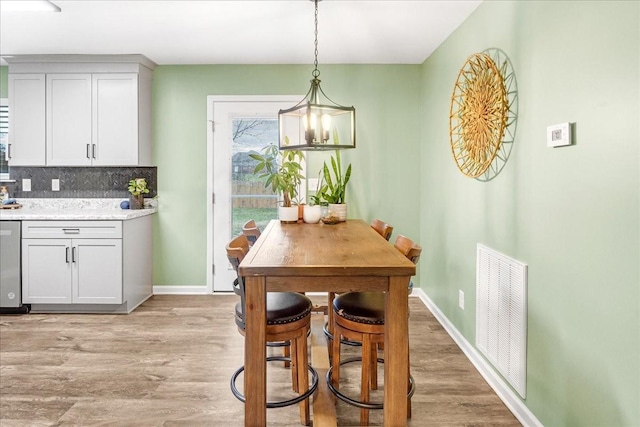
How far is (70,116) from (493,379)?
433cm

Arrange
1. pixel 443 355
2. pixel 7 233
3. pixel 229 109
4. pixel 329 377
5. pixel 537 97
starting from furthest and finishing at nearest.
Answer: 1. pixel 229 109
2. pixel 7 233
3. pixel 443 355
4. pixel 329 377
5. pixel 537 97

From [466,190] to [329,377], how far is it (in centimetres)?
170

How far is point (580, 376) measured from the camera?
1.78 m

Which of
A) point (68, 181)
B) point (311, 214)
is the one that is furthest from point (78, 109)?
point (311, 214)

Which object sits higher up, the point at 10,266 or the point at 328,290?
the point at 328,290

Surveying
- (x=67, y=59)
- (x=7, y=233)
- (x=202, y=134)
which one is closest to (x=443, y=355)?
(x=202, y=134)

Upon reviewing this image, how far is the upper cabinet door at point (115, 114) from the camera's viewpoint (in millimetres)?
4211

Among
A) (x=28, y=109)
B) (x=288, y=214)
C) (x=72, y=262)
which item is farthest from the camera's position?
(x=28, y=109)

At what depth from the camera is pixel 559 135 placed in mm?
1893

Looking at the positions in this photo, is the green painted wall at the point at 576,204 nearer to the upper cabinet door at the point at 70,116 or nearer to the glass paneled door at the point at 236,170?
the glass paneled door at the point at 236,170

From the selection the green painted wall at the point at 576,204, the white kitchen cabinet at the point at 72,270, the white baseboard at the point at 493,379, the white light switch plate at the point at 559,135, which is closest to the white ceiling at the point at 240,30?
the green painted wall at the point at 576,204

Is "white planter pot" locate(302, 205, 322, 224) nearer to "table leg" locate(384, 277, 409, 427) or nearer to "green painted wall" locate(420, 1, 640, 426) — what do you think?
"green painted wall" locate(420, 1, 640, 426)

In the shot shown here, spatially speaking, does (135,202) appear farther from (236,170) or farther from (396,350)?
(396,350)

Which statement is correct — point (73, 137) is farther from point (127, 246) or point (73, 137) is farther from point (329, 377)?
point (329, 377)
